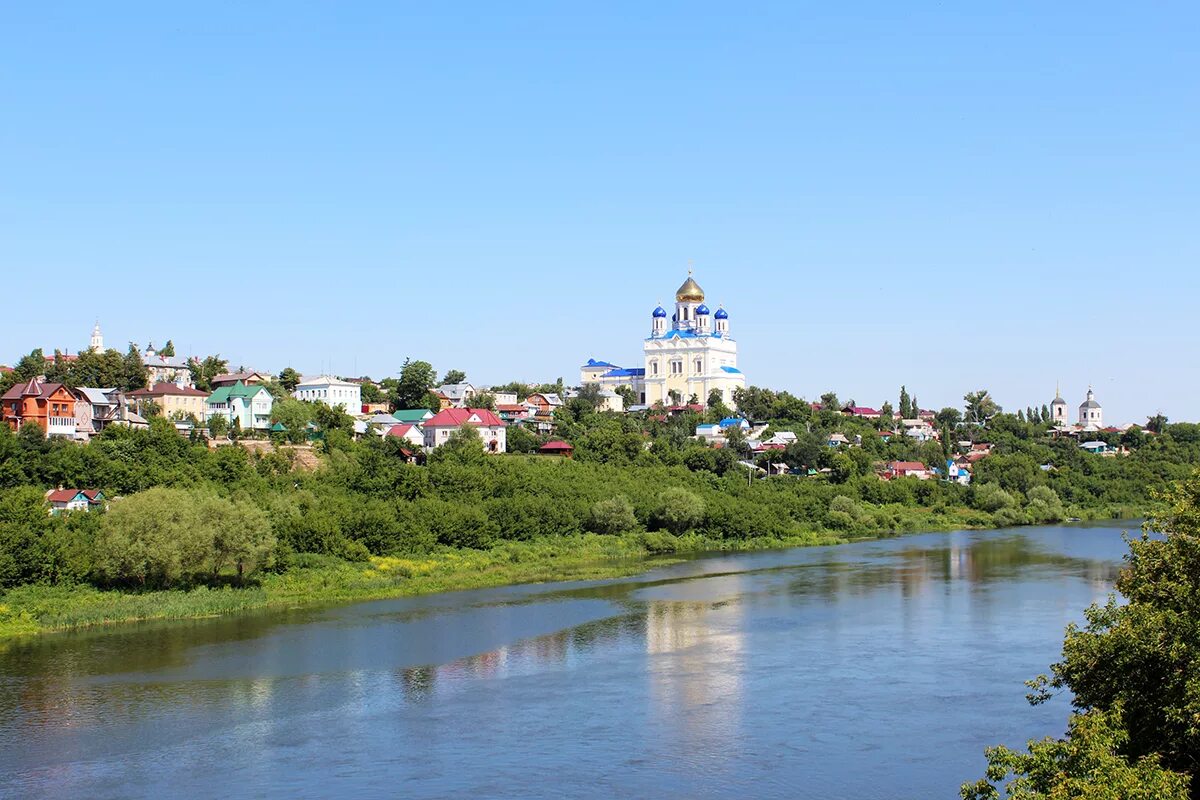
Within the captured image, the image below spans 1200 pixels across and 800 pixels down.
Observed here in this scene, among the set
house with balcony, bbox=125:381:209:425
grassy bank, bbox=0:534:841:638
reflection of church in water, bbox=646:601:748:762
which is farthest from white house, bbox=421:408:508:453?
reflection of church in water, bbox=646:601:748:762

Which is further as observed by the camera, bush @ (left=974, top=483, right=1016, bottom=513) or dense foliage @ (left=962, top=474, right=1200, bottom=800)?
bush @ (left=974, top=483, right=1016, bottom=513)

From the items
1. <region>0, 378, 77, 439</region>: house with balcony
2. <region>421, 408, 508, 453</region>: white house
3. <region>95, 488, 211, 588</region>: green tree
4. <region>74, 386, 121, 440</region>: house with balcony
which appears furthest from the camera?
<region>421, 408, 508, 453</region>: white house

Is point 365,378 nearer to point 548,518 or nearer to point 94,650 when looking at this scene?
point 548,518

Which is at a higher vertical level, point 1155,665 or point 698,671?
point 1155,665

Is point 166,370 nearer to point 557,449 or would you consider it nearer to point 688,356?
point 557,449

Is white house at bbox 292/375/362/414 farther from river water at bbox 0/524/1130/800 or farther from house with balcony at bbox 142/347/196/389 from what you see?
river water at bbox 0/524/1130/800

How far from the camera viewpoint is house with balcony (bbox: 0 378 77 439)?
28.7m

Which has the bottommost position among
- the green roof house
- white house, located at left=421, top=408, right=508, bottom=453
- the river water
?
the river water

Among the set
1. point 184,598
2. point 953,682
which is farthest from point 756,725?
point 184,598

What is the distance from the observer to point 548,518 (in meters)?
30.8

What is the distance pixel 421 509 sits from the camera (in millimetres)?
28312

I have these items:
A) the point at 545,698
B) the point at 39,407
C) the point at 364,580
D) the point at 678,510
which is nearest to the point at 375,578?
the point at 364,580

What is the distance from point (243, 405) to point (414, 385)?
8255mm

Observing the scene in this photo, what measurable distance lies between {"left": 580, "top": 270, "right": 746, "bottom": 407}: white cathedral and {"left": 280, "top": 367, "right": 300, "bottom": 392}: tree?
19.4 m
